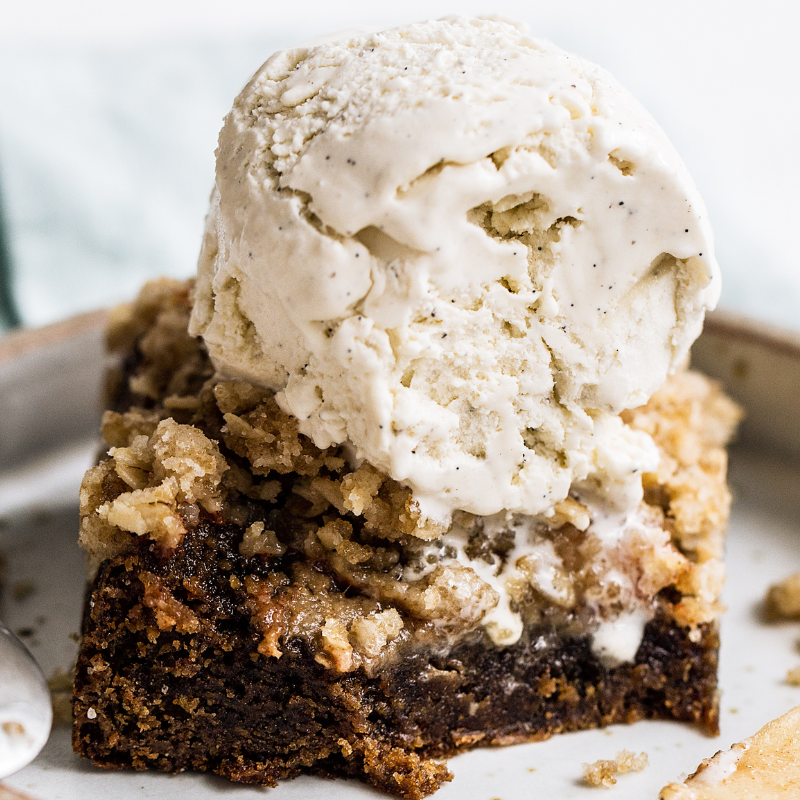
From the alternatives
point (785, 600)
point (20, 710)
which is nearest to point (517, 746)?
point (785, 600)

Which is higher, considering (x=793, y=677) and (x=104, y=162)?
(x=793, y=677)

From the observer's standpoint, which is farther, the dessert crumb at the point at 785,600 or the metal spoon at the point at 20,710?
the dessert crumb at the point at 785,600

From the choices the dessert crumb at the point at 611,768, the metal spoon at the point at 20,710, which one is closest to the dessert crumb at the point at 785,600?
the dessert crumb at the point at 611,768

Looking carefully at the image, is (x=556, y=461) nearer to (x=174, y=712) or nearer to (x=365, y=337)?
(x=365, y=337)

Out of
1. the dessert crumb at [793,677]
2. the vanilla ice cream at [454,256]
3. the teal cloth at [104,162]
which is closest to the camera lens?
the vanilla ice cream at [454,256]

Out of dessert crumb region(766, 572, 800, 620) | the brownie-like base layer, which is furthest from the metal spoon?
dessert crumb region(766, 572, 800, 620)

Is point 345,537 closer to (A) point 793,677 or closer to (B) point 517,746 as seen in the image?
(B) point 517,746

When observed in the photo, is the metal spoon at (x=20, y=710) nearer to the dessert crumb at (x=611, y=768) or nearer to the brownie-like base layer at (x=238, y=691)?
the brownie-like base layer at (x=238, y=691)

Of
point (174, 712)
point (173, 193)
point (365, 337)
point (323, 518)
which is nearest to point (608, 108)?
point (365, 337)
